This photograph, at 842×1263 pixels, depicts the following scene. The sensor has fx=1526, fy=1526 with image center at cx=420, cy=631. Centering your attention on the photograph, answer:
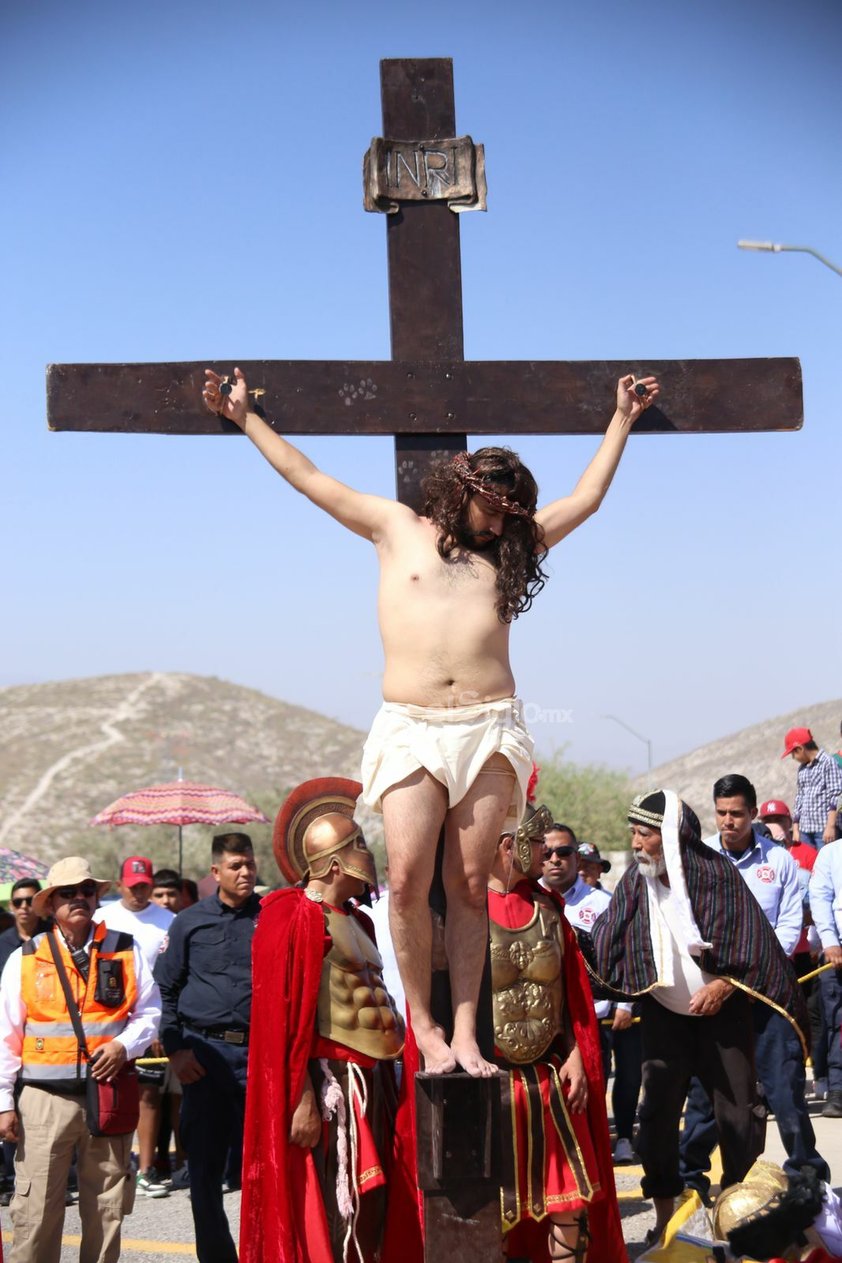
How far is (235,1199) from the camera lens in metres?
8.98

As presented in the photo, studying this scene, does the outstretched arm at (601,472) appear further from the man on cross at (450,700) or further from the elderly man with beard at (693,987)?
the elderly man with beard at (693,987)

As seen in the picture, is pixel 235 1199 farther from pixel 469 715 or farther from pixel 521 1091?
pixel 469 715

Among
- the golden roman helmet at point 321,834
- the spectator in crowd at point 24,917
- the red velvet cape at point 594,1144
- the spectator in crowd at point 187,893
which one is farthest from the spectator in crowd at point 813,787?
the golden roman helmet at point 321,834

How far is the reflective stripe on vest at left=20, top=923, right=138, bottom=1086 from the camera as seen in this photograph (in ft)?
23.2

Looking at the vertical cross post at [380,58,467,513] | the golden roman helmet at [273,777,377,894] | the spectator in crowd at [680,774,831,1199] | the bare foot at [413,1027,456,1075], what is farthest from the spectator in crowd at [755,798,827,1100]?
the bare foot at [413,1027,456,1075]

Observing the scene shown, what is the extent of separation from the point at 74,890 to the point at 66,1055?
0.76 m

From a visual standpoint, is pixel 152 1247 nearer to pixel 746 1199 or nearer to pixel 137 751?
pixel 746 1199

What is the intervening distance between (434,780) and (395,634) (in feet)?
1.53

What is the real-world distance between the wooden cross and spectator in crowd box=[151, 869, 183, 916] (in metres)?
7.35

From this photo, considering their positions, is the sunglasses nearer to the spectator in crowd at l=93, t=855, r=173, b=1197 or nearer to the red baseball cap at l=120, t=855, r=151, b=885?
the spectator in crowd at l=93, t=855, r=173, b=1197

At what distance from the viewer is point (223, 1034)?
25.2 ft

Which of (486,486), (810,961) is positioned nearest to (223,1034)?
(486,486)

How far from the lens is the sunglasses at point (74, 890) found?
7.28m

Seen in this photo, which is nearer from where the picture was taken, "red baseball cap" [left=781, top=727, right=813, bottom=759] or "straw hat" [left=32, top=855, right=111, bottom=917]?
"straw hat" [left=32, top=855, right=111, bottom=917]
